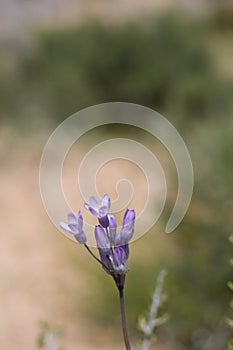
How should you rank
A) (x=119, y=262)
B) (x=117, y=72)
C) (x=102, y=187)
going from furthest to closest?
(x=117, y=72) → (x=102, y=187) → (x=119, y=262)

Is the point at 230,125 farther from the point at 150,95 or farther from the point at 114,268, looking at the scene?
the point at 150,95

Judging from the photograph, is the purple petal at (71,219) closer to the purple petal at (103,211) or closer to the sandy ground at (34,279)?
the purple petal at (103,211)

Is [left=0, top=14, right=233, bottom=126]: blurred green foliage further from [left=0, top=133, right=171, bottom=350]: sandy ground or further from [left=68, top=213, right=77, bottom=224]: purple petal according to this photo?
[left=68, top=213, right=77, bottom=224]: purple petal

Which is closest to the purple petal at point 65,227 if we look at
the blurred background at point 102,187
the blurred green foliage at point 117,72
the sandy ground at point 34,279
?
the blurred background at point 102,187

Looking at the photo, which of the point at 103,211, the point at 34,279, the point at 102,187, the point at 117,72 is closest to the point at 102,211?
the point at 103,211

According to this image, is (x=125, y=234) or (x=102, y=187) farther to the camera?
(x=102, y=187)

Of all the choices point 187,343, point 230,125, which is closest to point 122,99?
point 230,125

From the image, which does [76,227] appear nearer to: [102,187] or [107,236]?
[107,236]
